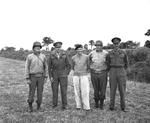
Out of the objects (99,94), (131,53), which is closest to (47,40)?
(131,53)

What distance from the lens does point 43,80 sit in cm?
791

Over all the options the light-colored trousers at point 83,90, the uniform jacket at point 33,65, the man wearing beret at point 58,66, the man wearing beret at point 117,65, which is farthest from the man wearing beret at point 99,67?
the uniform jacket at point 33,65

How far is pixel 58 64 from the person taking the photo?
315 inches

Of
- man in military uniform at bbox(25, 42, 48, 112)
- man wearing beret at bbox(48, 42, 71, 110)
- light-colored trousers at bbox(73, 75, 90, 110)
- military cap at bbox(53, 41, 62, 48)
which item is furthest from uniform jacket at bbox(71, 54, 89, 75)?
man in military uniform at bbox(25, 42, 48, 112)

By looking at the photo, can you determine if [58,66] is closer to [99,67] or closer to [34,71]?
[34,71]

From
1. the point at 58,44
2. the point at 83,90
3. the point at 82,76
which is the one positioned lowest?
the point at 83,90

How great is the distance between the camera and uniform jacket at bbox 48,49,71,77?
8.02 m

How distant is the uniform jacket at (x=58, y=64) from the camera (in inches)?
316

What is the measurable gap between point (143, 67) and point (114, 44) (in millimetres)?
16988

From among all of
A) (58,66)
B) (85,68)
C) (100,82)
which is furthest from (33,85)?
(100,82)

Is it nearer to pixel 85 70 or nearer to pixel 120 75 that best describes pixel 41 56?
pixel 85 70

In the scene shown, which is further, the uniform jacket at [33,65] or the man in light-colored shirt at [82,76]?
the man in light-colored shirt at [82,76]

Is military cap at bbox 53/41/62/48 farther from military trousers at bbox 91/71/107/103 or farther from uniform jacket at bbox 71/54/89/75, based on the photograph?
military trousers at bbox 91/71/107/103

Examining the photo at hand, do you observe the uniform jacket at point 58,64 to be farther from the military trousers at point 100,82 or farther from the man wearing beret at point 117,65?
the man wearing beret at point 117,65
